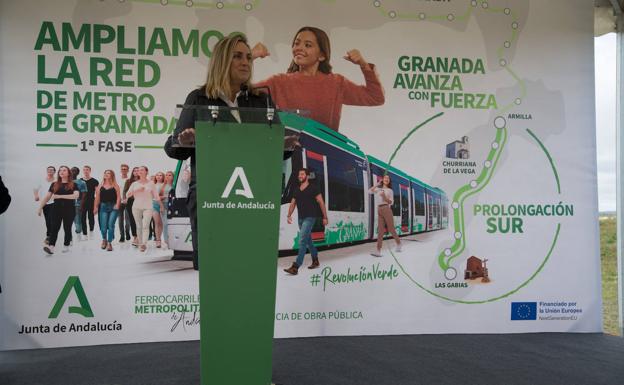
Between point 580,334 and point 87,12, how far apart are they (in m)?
4.63

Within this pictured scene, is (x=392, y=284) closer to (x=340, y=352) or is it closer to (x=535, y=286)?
(x=340, y=352)

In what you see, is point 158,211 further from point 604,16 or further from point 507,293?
point 604,16

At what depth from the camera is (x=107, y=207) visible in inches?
157

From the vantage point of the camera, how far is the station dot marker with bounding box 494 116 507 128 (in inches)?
178

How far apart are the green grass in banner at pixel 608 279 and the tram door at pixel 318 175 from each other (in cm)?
246

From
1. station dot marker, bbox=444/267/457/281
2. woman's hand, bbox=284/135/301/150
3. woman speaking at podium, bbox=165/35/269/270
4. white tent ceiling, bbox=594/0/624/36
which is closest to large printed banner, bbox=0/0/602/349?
station dot marker, bbox=444/267/457/281

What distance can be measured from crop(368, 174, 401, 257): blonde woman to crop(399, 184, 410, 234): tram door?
83 mm

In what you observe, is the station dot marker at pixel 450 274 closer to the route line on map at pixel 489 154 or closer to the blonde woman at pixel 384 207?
the route line on map at pixel 489 154

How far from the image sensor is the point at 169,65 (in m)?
4.11

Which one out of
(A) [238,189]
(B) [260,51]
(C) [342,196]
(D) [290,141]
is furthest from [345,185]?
(A) [238,189]

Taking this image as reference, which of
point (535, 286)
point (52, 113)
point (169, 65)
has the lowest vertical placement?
point (535, 286)

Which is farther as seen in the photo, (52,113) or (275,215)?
(52,113)

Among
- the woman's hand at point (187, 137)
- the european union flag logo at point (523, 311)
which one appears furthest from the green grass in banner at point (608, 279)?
the woman's hand at point (187, 137)

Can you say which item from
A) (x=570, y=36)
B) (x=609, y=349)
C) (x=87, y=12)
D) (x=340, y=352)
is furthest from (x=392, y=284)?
(x=87, y=12)
